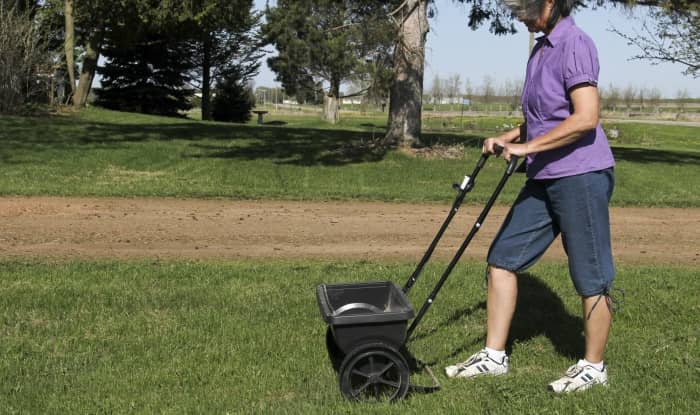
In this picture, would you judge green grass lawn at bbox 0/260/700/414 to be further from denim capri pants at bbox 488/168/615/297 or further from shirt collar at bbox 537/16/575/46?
shirt collar at bbox 537/16/575/46

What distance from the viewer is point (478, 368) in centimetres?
423

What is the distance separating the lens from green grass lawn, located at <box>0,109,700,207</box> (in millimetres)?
10977

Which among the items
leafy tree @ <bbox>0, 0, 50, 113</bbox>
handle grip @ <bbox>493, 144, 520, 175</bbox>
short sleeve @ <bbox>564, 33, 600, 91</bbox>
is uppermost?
leafy tree @ <bbox>0, 0, 50, 113</bbox>

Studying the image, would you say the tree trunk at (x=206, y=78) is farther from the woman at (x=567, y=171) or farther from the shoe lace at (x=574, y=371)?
the shoe lace at (x=574, y=371)

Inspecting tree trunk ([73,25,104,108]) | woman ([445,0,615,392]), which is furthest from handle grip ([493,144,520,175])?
tree trunk ([73,25,104,108])

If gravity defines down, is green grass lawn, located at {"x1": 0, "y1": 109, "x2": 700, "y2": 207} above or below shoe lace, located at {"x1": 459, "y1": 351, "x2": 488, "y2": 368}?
above

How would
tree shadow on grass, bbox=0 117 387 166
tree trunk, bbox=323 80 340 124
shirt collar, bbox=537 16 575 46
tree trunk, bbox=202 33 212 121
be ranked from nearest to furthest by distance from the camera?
shirt collar, bbox=537 16 575 46
tree shadow on grass, bbox=0 117 387 166
tree trunk, bbox=202 33 212 121
tree trunk, bbox=323 80 340 124

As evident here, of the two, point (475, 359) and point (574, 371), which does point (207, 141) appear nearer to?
point (475, 359)

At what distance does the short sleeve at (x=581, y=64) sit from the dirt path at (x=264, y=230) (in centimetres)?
385

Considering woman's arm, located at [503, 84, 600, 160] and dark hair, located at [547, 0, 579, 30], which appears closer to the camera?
woman's arm, located at [503, 84, 600, 160]

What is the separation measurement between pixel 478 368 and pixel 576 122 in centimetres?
145

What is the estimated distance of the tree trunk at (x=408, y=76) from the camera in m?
14.9

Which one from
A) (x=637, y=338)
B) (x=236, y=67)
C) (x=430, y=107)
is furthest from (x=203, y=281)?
(x=430, y=107)

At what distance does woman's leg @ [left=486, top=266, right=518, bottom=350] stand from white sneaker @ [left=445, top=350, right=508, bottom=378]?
0.26ft
